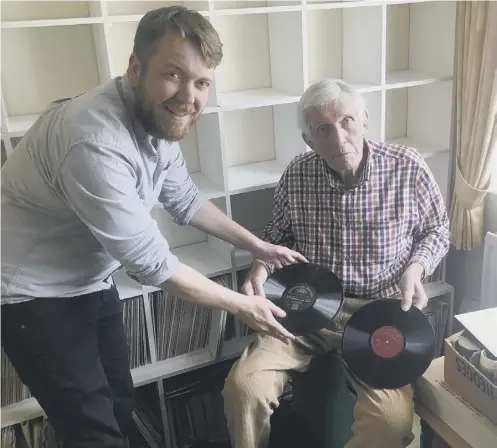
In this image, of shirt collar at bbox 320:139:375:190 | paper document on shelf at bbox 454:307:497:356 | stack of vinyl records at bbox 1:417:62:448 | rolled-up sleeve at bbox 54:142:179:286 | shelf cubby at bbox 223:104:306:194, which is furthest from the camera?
shelf cubby at bbox 223:104:306:194

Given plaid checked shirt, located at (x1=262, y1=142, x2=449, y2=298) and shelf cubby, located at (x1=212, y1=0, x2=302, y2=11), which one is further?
shelf cubby, located at (x1=212, y1=0, x2=302, y2=11)

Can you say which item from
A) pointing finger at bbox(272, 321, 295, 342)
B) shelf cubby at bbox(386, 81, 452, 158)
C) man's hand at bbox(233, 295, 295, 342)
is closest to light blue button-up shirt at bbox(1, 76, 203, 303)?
man's hand at bbox(233, 295, 295, 342)

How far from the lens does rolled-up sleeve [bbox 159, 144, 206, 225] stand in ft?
5.27

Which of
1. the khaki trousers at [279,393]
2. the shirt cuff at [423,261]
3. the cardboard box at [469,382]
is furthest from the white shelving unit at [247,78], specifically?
the cardboard box at [469,382]

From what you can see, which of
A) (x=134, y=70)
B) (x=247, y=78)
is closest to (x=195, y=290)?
(x=134, y=70)

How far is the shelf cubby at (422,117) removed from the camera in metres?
2.16

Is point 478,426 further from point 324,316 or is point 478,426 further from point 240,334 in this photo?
point 240,334

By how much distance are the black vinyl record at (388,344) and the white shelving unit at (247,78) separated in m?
0.56

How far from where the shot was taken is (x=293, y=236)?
184 cm

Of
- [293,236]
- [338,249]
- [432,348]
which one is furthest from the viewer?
[293,236]

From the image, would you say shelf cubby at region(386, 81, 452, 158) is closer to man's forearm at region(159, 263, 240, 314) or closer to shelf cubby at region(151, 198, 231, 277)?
shelf cubby at region(151, 198, 231, 277)

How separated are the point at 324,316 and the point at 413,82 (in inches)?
38.1

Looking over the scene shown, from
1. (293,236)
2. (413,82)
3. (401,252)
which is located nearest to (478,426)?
(401,252)

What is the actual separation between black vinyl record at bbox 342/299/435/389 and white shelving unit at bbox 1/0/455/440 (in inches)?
21.9
